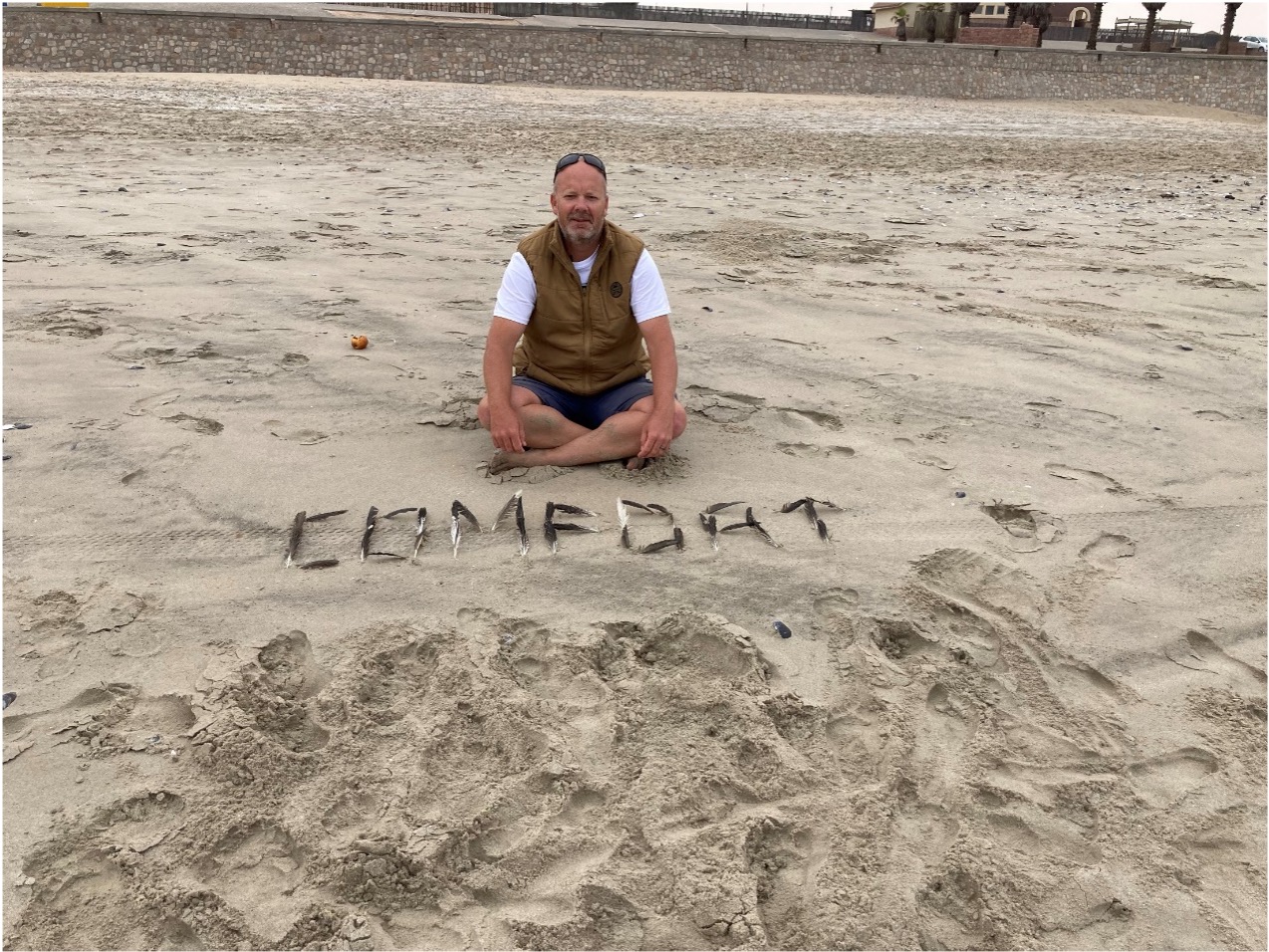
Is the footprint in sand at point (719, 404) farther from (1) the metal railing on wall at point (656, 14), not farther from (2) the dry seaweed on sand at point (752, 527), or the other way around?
(1) the metal railing on wall at point (656, 14)

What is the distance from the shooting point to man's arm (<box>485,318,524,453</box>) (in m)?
3.07

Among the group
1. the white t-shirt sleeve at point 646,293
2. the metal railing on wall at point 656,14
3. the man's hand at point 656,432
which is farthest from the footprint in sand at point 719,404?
the metal railing on wall at point 656,14

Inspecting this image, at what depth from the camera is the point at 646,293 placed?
311 centimetres

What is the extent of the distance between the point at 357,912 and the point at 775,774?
90 cm

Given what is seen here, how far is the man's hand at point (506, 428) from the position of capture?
3.09 meters

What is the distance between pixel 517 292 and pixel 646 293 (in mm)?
430

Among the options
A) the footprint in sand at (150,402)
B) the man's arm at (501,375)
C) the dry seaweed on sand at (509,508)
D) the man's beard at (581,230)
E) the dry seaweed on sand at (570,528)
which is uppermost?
the man's beard at (581,230)

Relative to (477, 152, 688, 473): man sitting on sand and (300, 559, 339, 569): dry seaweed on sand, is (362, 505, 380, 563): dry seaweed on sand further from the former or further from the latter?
(477, 152, 688, 473): man sitting on sand

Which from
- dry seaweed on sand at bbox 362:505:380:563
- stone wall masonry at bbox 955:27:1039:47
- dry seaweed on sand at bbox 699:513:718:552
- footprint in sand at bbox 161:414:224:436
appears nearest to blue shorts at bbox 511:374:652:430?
dry seaweed on sand at bbox 699:513:718:552

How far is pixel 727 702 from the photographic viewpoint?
223 centimetres

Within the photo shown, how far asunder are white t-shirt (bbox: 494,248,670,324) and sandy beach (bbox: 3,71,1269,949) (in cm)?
54

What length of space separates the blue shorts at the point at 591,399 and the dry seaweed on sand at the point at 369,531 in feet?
2.28

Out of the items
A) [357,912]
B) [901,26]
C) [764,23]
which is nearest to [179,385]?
[357,912]

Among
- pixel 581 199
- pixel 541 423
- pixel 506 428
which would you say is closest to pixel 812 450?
pixel 541 423
